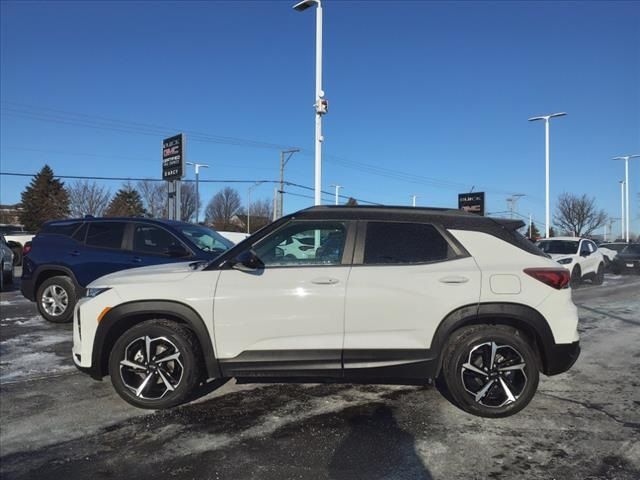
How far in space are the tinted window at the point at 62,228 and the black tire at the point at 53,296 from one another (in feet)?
2.53

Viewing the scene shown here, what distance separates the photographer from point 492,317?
4.26m

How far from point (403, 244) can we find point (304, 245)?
86 cm

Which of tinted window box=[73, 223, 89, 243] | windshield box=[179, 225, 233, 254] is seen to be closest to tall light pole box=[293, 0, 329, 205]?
windshield box=[179, 225, 233, 254]

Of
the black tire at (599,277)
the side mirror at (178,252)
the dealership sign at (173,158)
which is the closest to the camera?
the side mirror at (178,252)

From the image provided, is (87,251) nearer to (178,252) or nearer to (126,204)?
(178,252)

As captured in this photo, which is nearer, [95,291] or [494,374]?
[494,374]

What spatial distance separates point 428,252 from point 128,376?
2814 mm

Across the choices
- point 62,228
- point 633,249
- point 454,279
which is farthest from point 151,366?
point 633,249

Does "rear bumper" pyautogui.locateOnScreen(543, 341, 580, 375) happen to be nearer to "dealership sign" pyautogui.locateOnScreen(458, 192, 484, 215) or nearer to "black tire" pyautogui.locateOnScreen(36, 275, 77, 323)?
"black tire" pyautogui.locateOnScreen(36, 275, 77, 323)

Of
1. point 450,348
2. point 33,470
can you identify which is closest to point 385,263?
point 450,348

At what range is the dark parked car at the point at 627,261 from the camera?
22.1m

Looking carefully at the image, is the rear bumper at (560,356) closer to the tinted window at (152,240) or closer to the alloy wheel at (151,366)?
the alloy wheel at (151,366)

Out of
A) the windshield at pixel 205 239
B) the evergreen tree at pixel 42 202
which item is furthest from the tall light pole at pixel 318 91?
the evergreen tree at pixel 42 202

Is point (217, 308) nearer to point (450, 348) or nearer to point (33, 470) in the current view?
point (33, 470)
